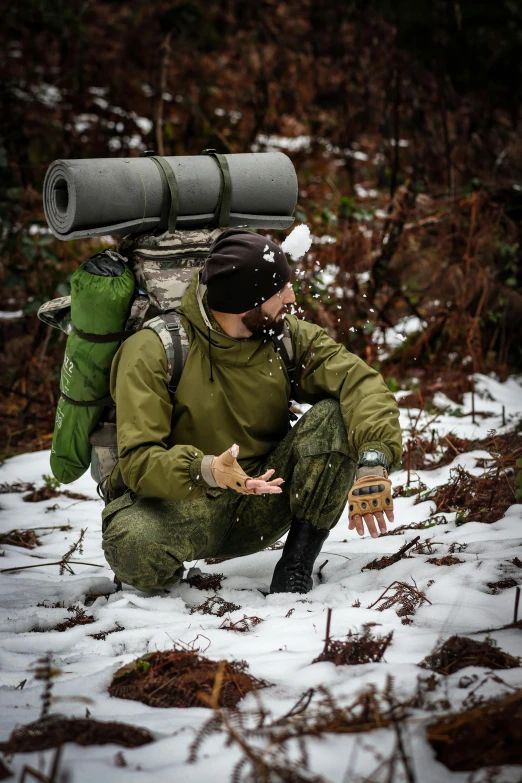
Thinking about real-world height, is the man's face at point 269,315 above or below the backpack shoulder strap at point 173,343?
above

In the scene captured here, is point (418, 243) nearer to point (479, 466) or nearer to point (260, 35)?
point (479, 466)

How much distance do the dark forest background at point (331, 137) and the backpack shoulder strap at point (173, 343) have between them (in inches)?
118

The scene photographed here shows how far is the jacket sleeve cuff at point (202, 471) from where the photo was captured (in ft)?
9.49

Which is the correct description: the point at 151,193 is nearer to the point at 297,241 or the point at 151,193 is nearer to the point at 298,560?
the point at 297,241

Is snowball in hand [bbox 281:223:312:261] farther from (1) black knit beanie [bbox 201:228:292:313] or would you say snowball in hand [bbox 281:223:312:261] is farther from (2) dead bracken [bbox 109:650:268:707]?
(2) dead bracken [bbox 109:650:268:707]

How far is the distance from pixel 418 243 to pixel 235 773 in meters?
5.85

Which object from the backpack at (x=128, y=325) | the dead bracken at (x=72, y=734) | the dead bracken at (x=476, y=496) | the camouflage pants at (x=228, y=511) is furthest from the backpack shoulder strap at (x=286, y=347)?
the dead bracken at (x=72, y=734)

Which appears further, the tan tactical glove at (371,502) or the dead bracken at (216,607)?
the dead bracken at (216,607)

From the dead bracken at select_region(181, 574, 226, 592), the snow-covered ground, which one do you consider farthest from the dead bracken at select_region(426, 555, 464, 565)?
the dead bracken at select_region(181, 574, 226, 592)

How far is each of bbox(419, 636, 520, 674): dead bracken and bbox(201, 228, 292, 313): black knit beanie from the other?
5.02 ft

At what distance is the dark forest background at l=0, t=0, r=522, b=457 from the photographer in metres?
6.55

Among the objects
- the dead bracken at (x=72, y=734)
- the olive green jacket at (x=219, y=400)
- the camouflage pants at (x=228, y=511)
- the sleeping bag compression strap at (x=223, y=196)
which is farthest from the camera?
the sleeping bag compression strap at (x=223, y=196)

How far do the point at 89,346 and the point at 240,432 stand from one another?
0.76m

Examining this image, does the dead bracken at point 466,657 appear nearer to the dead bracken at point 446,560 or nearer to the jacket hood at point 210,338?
the dead bracken at point 446,560
